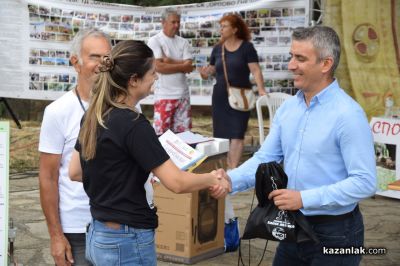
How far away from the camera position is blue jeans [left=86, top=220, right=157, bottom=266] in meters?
3.06

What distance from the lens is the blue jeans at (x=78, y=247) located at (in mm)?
3596

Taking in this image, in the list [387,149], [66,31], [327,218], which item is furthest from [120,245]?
[66,31]

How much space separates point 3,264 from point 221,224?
2.44 metres

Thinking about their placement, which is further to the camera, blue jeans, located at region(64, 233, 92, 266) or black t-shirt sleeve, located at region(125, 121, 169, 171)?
blue jeans, located at region(64, 233, 92, 266)

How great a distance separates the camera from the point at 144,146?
2.93 metres

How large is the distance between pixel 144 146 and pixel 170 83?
19.2 ft

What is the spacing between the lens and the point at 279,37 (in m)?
10.1

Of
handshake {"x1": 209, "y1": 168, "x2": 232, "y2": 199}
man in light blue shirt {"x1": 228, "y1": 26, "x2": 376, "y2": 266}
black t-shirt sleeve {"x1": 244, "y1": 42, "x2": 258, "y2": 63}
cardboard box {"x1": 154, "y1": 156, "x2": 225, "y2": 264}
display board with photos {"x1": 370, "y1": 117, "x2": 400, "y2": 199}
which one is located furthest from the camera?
black t-shirt sleeve {"x1": 244, "y1": 42, "x2": 258, "y2": 63}

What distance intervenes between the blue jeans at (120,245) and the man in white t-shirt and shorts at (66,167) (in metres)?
0.44

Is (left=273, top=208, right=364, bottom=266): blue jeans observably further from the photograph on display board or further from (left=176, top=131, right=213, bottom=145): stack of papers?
the photograph on display board

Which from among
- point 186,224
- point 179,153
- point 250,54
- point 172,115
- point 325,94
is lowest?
point 186,224

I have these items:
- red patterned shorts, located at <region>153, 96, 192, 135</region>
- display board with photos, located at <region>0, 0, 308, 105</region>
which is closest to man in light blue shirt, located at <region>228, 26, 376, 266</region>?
red patterned shorts, located at <region>153, 96, 192, 135</region>

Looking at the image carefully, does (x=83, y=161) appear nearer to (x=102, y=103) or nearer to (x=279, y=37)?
(x=102, y=103)

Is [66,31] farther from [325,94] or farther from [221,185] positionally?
[325,94]
